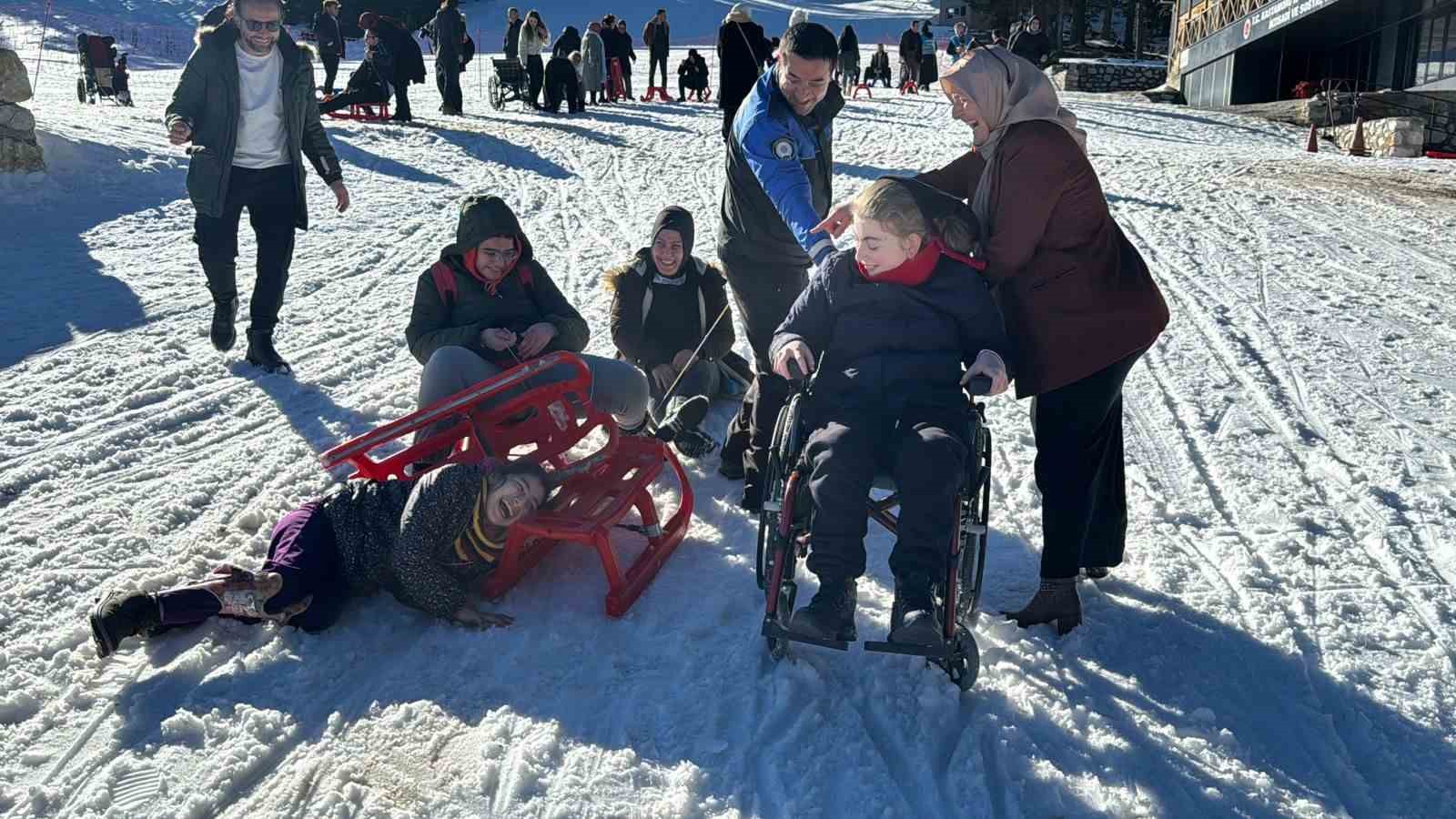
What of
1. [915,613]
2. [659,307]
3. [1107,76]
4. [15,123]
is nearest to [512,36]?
[15,123]

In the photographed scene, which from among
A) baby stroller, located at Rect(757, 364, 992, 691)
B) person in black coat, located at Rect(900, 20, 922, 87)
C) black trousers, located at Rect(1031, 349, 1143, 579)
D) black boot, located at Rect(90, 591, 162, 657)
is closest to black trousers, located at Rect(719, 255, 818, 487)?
baby stroller, located at Rect(757, 364, 992, 691)

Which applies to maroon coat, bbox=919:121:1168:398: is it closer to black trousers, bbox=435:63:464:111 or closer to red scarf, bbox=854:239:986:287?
red scarf, bbox=854:239:986:287

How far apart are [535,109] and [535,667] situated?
17.5 m

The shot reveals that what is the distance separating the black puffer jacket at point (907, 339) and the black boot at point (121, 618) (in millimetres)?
1982

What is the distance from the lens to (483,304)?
440 cm

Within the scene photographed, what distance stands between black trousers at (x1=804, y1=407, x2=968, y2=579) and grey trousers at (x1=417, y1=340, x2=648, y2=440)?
4.52ft

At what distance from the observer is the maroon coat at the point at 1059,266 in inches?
120

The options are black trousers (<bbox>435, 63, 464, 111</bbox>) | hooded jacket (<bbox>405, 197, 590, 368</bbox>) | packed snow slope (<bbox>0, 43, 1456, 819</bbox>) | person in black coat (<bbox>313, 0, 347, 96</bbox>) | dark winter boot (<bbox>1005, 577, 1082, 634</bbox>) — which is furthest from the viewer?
person in black coat (<bbox>313, 0, 347, 96</bbox>)

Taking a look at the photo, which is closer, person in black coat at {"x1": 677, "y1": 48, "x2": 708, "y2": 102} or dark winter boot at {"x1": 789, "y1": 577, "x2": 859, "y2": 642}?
dark winter boot at {"x1": 789, "y1": 577, "x2": 859, "y2": 642}

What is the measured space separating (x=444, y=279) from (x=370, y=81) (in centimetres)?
1356

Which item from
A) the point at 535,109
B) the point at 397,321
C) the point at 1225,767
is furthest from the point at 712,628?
the point at 535,109

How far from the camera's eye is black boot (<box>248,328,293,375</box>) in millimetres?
5969

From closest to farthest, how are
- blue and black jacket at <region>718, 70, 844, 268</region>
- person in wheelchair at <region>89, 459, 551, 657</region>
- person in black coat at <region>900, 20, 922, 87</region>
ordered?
person in wheelchair at <region>89, 459, 551, 657</region>, blue and black jacket at <region>718, 70, 844, 268</region>, person in black coat at <region>900, 20, 922, 87</region>

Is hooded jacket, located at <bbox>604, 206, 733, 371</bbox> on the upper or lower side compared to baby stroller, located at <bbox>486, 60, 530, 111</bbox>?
lower
